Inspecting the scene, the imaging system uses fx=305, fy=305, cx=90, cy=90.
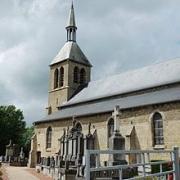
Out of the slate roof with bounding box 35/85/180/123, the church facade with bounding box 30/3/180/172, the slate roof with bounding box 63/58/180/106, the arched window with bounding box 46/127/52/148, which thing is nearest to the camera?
the church facade with bounding box 30/3/180/172

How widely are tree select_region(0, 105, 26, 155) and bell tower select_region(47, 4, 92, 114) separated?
45.4ft

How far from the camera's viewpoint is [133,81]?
26.8 meters

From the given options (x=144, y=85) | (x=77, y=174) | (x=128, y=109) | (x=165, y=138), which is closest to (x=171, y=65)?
(x=144, y=85)

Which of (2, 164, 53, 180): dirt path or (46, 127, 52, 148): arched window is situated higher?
(46, 127, 52, 148): arched window

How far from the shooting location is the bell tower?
33.3 meters

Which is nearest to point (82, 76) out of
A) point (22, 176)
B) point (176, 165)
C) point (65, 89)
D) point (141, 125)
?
point (65, 89)

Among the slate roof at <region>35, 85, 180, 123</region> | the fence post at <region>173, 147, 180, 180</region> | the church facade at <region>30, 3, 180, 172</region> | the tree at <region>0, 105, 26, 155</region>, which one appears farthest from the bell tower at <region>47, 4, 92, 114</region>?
the fence post at <region>173, 147, 180, 180</region>

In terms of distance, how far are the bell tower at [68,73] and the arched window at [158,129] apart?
45.5 ft

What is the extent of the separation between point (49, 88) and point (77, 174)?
2247 cm

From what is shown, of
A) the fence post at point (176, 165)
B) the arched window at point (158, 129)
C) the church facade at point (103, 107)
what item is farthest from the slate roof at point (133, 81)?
the fence post at point (176, 165)

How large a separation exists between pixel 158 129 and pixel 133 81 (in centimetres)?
760

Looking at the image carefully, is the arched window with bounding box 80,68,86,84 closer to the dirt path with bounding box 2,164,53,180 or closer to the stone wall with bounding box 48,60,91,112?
the stone wall with bounding box 48,60,91,112

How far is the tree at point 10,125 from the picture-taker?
44625mm

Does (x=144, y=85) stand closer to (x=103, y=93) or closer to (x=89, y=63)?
(x=103, y=93)
